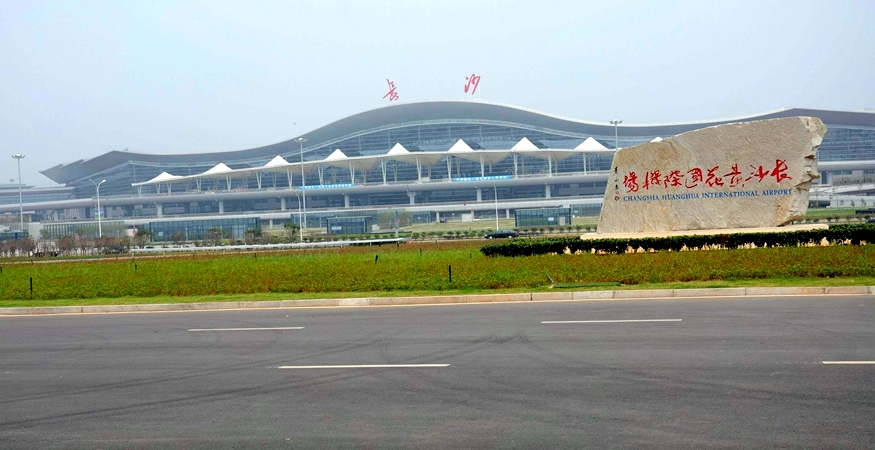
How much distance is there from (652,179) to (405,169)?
221 feet

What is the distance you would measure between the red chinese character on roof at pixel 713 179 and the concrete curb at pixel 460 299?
47.7 feet

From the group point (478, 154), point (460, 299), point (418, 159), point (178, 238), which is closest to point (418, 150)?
point (418, 159)

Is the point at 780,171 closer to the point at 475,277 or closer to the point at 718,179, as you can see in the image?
the point at 718,179

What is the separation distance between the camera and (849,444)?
5480 mm

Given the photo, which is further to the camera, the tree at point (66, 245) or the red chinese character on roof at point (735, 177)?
the tree at point (66, 245)

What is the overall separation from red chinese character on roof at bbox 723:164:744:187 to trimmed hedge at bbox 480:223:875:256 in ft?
14.1

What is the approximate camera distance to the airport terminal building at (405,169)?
274ft

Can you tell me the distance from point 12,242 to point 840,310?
5284cm

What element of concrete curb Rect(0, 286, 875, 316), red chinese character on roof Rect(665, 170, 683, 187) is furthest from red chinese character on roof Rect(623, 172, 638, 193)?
concrete curb Rect(0, 286, 875, 316)

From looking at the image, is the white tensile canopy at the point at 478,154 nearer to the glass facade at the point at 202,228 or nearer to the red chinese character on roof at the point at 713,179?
the glass facade at the point at 202,228

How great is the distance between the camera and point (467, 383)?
7.77m

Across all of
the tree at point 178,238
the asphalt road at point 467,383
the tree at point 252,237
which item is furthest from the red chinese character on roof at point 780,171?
the tree at point 178,238

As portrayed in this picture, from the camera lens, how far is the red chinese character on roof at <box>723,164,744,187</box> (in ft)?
91.3

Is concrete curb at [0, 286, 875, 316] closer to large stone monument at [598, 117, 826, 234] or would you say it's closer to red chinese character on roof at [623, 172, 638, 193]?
large stone monument at [598, 117, 826, 234]
